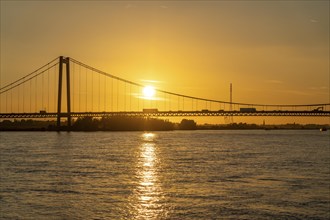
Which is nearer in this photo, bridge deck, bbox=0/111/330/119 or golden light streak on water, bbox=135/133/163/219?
golden light streak on water, bbox=135/133/163/219

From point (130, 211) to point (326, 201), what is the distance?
640cm

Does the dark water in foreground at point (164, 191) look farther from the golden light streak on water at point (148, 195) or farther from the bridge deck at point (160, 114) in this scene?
the bridge deck at point (160, 114)

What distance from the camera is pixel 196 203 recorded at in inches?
705

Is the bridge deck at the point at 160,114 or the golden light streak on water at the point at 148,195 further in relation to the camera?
the bridge deck at the point at 160,114

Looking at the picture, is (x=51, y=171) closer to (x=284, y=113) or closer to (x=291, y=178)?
(x=291, y=178)

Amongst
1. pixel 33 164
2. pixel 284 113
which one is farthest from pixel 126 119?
pixel 33 164

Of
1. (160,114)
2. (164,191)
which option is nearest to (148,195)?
(164,191)

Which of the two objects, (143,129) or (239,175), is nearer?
(239,175)

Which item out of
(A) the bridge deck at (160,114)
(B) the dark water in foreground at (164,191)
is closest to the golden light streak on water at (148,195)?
(B) the dark water in foreground at (164,191)

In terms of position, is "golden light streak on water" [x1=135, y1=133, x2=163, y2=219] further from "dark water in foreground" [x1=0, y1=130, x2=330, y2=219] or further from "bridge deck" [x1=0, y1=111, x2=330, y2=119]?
"bridge deck" [x1=0, y1=111, x2=330, y2=119]

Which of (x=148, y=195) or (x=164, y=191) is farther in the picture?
(x=164, y=191)

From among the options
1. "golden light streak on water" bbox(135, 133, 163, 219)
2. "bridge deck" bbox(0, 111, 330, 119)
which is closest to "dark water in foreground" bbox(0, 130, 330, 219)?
"golden light streak on water" bbox(135, 133, 163, 219)

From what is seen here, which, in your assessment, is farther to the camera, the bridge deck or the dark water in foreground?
the bridge deck

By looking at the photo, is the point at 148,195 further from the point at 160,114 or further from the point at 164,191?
the point at 160,114
